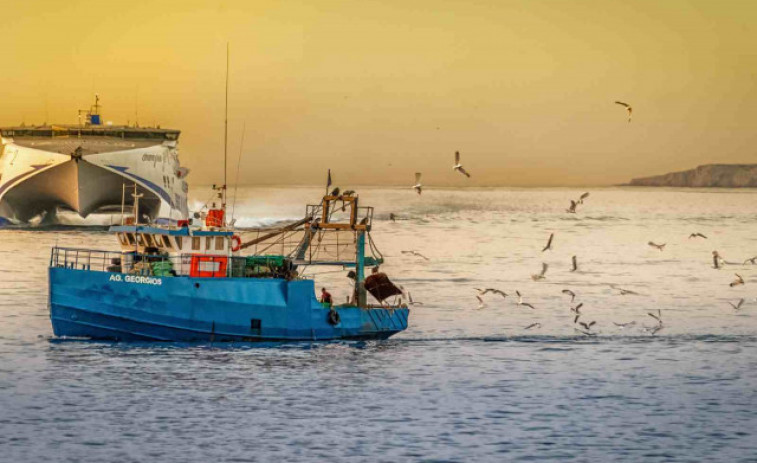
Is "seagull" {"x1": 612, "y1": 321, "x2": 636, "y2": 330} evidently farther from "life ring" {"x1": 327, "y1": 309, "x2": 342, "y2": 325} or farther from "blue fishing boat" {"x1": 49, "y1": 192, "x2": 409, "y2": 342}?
"life ring" {"x1": 327, "y1": 309, "x2": 342, "y2": 325}

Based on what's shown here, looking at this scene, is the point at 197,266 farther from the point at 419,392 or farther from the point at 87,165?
the point at 87,165

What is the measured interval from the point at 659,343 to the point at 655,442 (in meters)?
19.2

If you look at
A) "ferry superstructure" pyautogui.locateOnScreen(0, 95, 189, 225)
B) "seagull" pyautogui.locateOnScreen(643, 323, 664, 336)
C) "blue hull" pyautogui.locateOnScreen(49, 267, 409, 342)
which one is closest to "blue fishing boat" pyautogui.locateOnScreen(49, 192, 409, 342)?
"blue hull" pyautogui.locateOnScreen(49, 267, 409, 342)

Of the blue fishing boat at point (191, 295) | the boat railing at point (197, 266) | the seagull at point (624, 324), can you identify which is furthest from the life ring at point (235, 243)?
the seagull at point (624, 324)

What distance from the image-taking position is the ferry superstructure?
125812 millimetres

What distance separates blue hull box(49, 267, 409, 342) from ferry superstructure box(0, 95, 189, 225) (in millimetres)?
80012

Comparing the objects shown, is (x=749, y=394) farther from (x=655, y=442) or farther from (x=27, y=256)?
(x=27, y=256)

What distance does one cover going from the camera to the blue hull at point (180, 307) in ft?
145

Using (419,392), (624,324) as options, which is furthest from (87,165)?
(419,392)

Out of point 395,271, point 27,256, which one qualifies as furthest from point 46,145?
point 395,271

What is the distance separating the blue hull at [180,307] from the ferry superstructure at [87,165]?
80.0 metres

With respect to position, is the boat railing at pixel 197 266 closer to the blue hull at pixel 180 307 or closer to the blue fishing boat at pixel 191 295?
the blue fishing boat at pixel 191 295

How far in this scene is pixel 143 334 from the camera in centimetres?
4512

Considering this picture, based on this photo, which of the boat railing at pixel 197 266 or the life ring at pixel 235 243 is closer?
the boat railing at pixel 197 266
